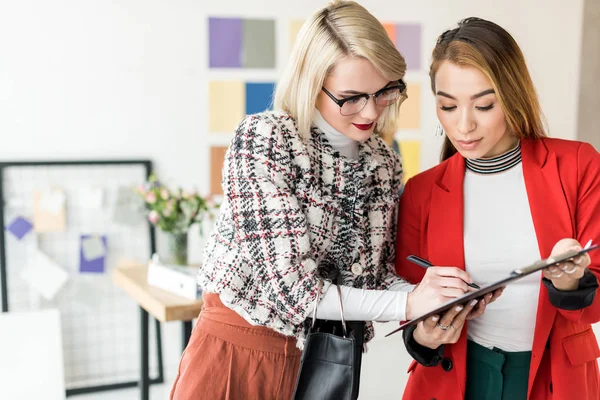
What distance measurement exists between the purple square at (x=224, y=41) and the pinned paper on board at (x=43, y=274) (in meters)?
1.09

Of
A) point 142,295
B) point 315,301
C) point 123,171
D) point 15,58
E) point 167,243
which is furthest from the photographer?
point 123,171

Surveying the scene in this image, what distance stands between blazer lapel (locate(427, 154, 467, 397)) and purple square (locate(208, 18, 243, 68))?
1.84 m

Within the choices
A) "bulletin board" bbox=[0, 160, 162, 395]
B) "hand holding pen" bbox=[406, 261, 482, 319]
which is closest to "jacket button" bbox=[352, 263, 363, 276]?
"hand holding pen" bbox=[406, 261, 482, 319]

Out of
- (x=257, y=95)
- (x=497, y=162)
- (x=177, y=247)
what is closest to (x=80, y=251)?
(x=177, y=247)

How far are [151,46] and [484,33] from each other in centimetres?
195

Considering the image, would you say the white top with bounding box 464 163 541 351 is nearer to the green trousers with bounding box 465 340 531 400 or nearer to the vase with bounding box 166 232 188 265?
the green trousers with bounding box 465 340 531 400

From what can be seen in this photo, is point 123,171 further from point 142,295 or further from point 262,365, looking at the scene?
point 262,365

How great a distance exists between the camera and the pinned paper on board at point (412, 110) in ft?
10.7

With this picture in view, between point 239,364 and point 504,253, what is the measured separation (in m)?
0.54

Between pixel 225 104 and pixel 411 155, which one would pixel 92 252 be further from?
pixel 411 155

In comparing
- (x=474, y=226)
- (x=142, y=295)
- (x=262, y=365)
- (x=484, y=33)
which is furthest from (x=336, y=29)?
(x=142, y=295)

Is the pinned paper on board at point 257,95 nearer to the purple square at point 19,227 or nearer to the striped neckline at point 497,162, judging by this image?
the purple square at point 19,227

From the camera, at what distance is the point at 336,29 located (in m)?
1.19

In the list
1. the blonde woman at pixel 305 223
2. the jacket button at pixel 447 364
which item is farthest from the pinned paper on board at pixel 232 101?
the jacket button at pixel 447 364
